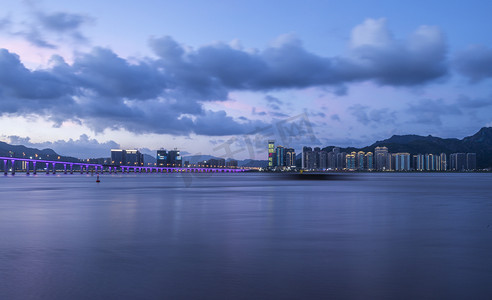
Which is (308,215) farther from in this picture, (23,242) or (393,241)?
(23,242)

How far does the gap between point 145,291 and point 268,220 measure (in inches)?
670

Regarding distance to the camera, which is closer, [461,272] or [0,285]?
[0,285]

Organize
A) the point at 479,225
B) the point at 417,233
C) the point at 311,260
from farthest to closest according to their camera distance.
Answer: the point at 479,225 < the point at 417,233 < the point at 311,260

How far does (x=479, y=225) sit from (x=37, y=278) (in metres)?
21.3

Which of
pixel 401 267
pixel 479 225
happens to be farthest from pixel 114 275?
pixel 479 225

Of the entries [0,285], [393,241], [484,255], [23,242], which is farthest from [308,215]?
[0,285]

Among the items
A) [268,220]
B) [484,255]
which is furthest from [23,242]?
[484,255]

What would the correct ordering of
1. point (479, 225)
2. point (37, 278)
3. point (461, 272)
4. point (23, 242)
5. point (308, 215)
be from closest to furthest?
point (37, 278) < point (461, 272) < point (23, 242) < point (479, 225) < point (308, 215)

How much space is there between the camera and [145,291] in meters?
10.0

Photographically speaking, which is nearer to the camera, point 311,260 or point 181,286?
point 181,286

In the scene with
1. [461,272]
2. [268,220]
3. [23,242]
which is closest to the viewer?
[461,272]

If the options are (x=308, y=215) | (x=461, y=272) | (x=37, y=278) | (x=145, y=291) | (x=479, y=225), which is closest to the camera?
(x=145, y=291)

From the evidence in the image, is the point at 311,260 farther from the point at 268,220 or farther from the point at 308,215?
the point at 308,215

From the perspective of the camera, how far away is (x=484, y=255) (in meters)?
14.7
